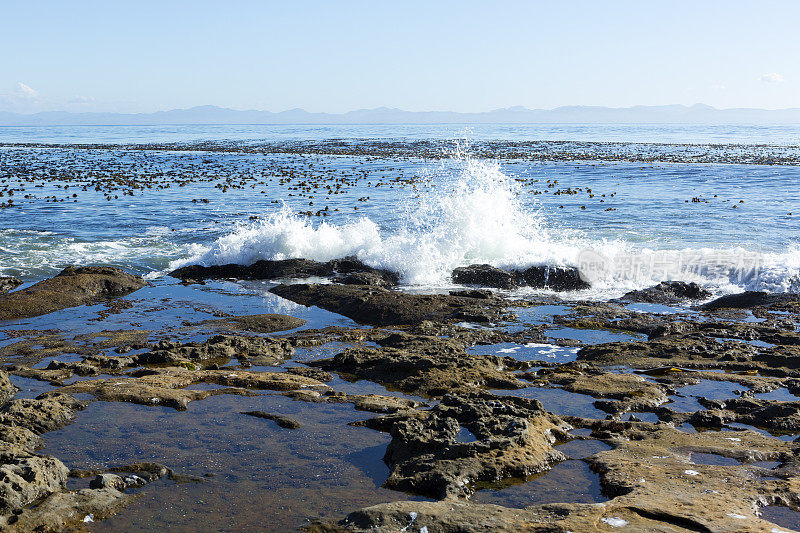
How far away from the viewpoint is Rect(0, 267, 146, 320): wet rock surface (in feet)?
37.1

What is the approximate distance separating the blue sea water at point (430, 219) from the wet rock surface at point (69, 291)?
7.00 feet

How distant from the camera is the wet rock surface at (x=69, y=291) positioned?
1131cm

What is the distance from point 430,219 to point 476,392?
43.0 feet

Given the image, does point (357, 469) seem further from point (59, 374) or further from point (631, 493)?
point (59, 374)

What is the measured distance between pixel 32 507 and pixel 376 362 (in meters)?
4.38

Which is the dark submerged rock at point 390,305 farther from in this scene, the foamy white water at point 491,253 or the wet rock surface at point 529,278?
the foamy white water at point 491,253

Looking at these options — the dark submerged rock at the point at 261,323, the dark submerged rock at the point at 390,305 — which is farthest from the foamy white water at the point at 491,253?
the dark submerged rock at the point at 261,323

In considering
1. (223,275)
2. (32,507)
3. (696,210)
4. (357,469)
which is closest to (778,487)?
(357,469)

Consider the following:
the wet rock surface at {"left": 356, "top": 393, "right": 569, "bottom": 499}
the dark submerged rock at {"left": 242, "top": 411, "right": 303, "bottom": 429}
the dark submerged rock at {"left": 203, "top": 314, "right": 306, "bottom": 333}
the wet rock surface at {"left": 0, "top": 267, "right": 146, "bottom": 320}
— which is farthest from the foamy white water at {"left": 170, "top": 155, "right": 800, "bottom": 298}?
the dark submerged rock at {"left": 242, "top": 411, "right": 303, "bottom": 429}

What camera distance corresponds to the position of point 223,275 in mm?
14672

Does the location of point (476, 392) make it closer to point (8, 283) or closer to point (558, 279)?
point (558, 279)

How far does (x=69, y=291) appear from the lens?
483 inches

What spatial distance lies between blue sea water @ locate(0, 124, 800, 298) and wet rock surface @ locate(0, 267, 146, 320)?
2.13 meters

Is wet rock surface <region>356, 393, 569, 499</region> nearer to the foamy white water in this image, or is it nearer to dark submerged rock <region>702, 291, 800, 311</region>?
dark submerged rock <region>702, 291, 800, 311</region>
